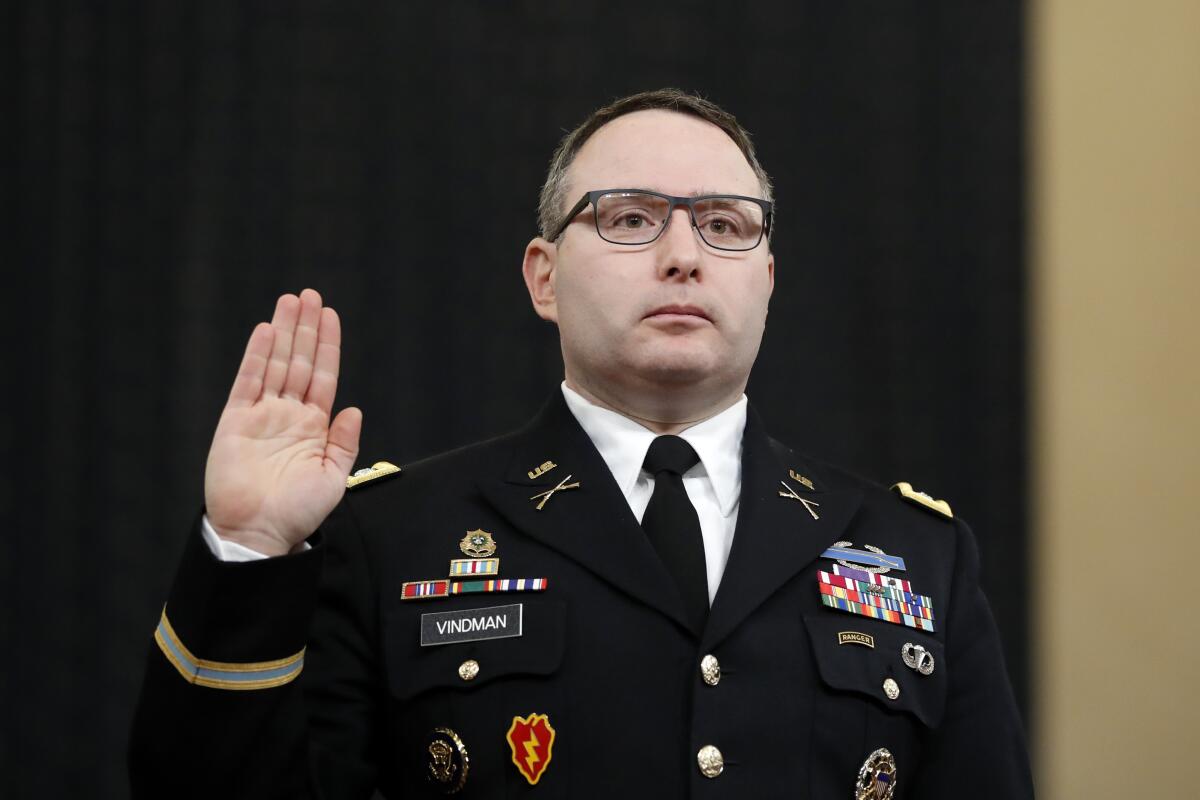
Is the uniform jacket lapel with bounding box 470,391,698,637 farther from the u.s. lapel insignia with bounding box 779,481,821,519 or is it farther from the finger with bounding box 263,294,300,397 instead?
the finger with bounding box 263,294,300,397

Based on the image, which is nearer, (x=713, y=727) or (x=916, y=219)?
(x=713, y=727)

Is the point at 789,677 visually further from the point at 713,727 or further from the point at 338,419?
the point at 338,419

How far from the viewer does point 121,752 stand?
10.3 ft

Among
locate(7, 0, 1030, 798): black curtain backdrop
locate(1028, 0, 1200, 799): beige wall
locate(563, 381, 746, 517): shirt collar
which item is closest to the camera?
locate(563, 381, 746, 517): shirt collar

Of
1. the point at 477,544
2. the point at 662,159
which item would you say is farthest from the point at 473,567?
the point at 662,159

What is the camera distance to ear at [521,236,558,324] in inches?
78.5

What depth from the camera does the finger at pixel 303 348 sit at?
1610mm

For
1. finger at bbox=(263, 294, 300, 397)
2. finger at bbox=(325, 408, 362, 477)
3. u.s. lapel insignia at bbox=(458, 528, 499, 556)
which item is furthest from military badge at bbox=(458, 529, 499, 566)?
finger at bbox=(263, 294, 300, 397)

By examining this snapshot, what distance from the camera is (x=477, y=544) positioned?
1.75 m

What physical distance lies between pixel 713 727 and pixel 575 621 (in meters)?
0.20

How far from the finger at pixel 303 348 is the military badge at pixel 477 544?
29 centimetres

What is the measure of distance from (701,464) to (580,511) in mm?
180

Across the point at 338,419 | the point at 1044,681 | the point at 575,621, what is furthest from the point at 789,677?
the point at 1044,681

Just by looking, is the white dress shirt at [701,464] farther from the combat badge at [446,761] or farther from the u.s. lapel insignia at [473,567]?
the combat badge at [446,761]
